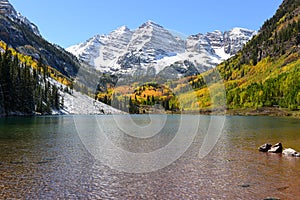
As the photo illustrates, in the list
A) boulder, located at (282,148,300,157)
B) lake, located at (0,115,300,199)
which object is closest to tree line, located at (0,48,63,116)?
lake, located at (0,115,300,199)

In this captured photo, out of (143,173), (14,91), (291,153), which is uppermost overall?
(14,91)

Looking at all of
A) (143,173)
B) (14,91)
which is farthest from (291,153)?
(14,91)

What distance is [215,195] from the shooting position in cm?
2205

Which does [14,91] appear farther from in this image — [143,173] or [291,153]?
[291,153]

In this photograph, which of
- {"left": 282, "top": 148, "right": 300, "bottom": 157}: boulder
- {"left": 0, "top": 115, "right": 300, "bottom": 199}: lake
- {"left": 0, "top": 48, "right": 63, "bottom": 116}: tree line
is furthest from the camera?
{"left": 0, "top": 48, "right": 63, "bottom": 116}: tree line

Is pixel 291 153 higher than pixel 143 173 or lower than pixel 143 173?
higher

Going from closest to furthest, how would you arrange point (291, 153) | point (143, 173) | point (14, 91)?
point (143, 173)
point (291, 153)
point (14, 91)

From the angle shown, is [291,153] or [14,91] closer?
[291,153]

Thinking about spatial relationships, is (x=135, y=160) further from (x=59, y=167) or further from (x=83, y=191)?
(x=83, y=191)

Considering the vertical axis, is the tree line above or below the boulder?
above

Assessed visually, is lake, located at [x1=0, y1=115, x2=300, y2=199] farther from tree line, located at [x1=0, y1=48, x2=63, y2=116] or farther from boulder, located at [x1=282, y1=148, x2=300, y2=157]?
tree line, located at [x1=0, y1=48, x2=63, y2=116]

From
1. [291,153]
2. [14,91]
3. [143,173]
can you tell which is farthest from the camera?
[14,91]

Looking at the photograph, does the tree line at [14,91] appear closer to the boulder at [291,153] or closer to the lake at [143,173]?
the lake at [143,173]

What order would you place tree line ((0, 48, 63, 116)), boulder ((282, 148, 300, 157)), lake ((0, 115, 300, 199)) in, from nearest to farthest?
1. lake ((0, 115, 300, 199))
2. boulder ((282, 148, 300, 157))
3. tree line ((0, 48, 63, 116))
